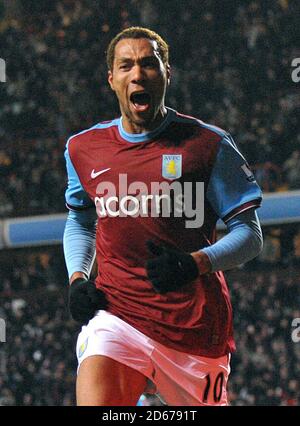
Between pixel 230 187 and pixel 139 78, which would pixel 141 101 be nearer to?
pixel 139 78

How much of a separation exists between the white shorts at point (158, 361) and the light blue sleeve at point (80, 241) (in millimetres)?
268

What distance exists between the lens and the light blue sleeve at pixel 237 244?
368cm

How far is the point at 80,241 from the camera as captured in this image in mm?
4043

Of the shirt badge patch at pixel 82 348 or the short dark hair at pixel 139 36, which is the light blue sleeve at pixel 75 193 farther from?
the shirt badge patch at pixel 82 348

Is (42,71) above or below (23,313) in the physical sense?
above

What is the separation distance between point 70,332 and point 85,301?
27.1ft

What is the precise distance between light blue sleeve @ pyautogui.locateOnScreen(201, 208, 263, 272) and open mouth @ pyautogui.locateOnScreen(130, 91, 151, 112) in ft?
1.80

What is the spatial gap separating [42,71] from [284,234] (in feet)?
15.1

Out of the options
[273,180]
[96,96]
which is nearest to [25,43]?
[96,96]

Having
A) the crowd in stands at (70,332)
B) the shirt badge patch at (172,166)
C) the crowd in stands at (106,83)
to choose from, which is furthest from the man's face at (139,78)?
the crowd in stands at (106,83)

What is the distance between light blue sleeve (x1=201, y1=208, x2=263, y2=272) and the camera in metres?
3.68
